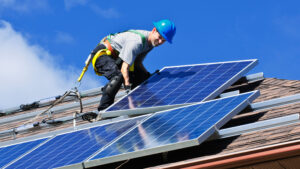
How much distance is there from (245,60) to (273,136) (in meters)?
3.83

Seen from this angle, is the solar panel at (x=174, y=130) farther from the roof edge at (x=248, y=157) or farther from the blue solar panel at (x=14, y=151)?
the blue solar panel at (x=14, y=151)

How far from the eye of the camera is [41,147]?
31.8ft

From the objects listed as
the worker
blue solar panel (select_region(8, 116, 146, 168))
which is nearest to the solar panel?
blue solar panel (select_region(8, 116, 146, 168))

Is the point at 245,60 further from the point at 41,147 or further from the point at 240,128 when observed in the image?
the point at 41,147

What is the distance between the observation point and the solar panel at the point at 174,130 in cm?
802

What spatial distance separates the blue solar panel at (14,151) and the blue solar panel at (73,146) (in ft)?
0.91

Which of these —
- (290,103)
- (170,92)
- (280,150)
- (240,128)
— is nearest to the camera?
(280,150)

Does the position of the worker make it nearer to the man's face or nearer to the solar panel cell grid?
the man's face

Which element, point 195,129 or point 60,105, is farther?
point 60,105

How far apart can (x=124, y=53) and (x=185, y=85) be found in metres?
→ 1.25

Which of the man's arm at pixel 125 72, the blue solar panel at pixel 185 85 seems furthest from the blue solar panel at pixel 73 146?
the man's arm at pixel 125 72

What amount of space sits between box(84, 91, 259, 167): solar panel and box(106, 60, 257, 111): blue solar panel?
71 cm

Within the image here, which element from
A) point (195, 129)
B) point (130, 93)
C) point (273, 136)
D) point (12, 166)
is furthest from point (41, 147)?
point (273, 136)

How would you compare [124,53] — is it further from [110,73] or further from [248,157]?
[248,157]
